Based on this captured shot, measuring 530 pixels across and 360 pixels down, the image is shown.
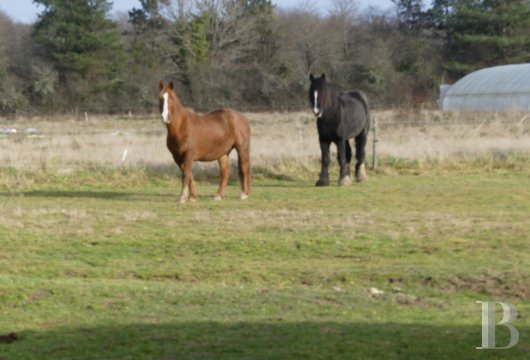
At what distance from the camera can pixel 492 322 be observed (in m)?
7.21

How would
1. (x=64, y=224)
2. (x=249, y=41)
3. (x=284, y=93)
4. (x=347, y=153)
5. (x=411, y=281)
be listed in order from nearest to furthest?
(x=411, y=281), (x=64, y=224), (x=347, y=153), (x=284, y=93), (x=249, y=41)

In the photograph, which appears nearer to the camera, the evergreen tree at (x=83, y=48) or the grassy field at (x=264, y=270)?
the grassy field at (x=264, y=270)

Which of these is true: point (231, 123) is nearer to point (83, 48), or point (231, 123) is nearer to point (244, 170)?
point (244, 170)

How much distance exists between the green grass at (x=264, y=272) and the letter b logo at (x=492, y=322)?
7 centimetres

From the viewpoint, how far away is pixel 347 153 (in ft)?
66.2

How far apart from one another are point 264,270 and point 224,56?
50.2m

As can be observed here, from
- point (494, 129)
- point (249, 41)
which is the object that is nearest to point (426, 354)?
point (494, 129)

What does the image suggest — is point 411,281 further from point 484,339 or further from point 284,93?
point 284,93

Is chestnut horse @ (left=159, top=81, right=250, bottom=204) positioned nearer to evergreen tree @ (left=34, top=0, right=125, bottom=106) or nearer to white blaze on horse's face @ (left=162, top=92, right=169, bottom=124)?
white blaze on horse's face @ (left=162, top=92, right=169, bottom=124)

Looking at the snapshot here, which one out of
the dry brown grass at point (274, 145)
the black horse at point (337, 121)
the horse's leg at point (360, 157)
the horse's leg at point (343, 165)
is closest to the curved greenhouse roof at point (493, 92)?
the dry brown grass at point (274, 145)

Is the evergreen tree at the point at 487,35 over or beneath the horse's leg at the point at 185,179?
over

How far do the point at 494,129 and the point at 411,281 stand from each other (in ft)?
69.1

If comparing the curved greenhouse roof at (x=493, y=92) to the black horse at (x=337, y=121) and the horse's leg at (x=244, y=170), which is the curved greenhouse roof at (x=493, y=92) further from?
the horse's leg at (x=244, y=170)

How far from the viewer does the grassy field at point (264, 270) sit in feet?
22.8
